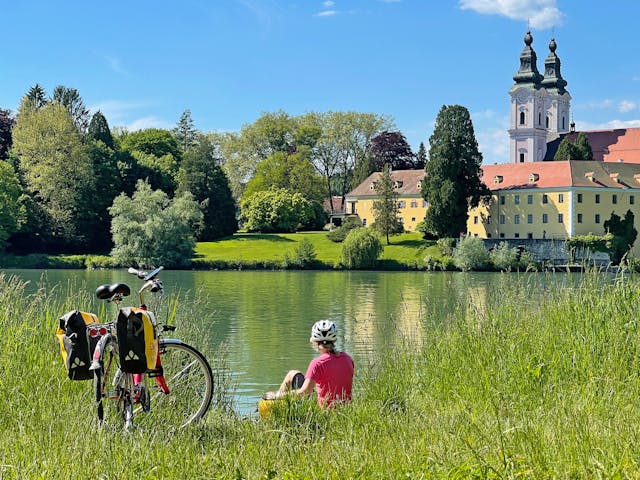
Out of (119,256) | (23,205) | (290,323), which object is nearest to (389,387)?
(290,323)

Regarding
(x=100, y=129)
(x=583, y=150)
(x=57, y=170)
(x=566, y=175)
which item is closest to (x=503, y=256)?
(x=566, y=175)

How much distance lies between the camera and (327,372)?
6992mm

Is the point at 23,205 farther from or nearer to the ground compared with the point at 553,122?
nearer to the ground

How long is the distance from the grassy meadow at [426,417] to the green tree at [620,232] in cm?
6177

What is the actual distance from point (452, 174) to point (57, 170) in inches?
1222

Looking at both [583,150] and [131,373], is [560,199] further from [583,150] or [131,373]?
[131,373]

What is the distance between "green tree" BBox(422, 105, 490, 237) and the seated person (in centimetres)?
A: 5959

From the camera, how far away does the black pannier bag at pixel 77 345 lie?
6062mm

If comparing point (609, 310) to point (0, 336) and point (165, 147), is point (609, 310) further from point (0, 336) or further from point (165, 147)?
point (165, 147)

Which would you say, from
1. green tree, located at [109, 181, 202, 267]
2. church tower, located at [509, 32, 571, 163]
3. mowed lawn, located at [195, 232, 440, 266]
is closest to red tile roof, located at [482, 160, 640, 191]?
mowed lawn, located at [195, 232, 440, 266]

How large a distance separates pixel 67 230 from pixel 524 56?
2368 inches

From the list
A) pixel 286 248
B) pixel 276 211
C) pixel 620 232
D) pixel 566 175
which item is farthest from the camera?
pixel 276 211

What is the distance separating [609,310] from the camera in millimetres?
8641

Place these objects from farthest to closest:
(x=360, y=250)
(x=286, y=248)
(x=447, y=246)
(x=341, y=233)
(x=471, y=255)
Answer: (x=341, y=233), (x=286, y=248), (x=447, y=246), (x=360, y=250), (x=471, y=255)
